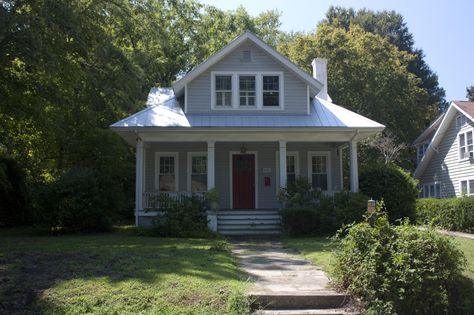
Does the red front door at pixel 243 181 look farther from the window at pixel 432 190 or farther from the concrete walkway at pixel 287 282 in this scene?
the window at pixel 432 190

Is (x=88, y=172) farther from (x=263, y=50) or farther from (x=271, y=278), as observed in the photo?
(x=271, y=278)

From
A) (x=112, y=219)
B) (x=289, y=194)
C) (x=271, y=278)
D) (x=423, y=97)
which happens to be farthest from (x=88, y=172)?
(x=423, y=97)

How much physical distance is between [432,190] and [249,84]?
58.8ft

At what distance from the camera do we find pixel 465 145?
26.9 metres

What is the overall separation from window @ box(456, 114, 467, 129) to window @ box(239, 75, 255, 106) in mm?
14201

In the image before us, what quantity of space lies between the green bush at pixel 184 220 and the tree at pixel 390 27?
38811 millimetres

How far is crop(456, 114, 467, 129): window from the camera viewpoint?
27.2m

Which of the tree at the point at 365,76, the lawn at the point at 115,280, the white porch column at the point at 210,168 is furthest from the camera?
the tree at the point at 365,76

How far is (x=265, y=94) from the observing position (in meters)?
19.5

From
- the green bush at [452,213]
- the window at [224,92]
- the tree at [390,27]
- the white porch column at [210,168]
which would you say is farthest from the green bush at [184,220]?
the tree at [390,27]

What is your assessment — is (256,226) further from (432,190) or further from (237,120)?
(432,190)

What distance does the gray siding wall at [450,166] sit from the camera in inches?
1055

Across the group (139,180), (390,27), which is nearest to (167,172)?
(139,180)

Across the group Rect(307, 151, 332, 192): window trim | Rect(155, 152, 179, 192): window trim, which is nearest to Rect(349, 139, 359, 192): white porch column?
Rect(307, 151, 332, 192): window trim
